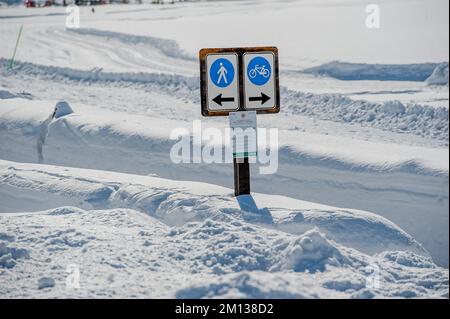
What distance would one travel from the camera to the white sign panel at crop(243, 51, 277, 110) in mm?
6809

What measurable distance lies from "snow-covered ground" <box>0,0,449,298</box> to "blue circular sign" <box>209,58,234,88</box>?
3.78ft

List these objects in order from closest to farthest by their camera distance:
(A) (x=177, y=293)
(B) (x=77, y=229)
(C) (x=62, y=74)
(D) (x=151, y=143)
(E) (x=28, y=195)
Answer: (A) (x=177, y=293) → (B) (x=77, y=229) → (E) (x=28, y=195) → (D) (x=151, y=143) → (C) (x=62, y=74)

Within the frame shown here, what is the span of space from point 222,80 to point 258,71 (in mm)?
364

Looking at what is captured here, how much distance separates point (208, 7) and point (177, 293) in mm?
24607

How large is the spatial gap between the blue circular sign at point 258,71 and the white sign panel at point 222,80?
14 centimetres

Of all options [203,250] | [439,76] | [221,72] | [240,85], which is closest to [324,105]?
[439,76]

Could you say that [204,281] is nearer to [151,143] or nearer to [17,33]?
[151,143]

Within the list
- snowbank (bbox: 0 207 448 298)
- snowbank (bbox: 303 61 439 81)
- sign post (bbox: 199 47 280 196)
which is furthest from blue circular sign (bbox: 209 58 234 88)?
snowbank (bbox: 303 61 439 81)

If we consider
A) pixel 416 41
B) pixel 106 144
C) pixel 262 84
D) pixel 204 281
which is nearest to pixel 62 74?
pixel 106 144

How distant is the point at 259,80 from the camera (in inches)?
269

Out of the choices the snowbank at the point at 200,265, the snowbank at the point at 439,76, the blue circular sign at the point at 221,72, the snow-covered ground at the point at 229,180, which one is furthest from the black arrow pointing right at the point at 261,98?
the snowbank at the point at 439,76

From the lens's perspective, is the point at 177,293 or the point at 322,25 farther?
the point at 322,25

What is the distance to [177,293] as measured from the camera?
5.13 metres

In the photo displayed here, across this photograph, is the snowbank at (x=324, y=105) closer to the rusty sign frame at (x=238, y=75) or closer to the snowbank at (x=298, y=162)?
the snowbank at (x=298, y=162)
